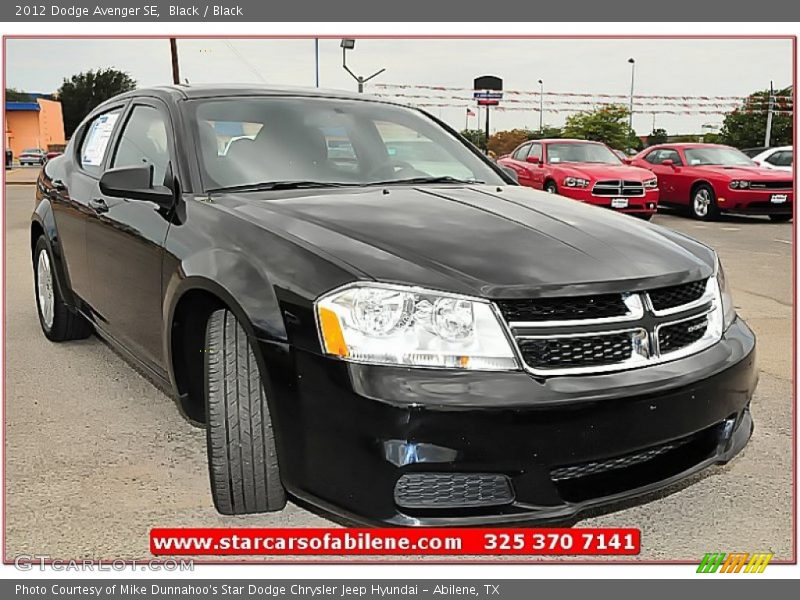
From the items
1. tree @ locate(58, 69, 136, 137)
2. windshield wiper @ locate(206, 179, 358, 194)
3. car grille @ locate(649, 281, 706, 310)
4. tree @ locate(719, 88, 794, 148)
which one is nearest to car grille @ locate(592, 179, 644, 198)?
windshield wiper @ locate(206, 179, 358, 194)

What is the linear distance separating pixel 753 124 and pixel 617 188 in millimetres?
22483

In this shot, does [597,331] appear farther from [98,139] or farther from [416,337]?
[98,139]

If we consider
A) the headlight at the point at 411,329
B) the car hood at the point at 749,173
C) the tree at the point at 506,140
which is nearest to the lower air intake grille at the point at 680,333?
the headlight at the point at 411,329

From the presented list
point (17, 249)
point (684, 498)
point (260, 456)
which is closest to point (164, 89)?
point (260, 456)

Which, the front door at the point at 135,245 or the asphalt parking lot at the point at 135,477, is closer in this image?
the asphalt parking lot at the point at 135,477

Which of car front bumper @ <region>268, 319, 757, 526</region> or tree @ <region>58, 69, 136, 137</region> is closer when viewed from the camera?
car front bumper @ <region>268, 319, 757, 526</region>

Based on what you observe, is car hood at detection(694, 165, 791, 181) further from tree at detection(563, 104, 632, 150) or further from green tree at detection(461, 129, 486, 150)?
tree at detection(563, 104, 632, 150)

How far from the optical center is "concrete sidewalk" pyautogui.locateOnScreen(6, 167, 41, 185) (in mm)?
27317

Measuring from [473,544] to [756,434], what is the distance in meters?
1.76

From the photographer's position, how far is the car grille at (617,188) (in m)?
12.5

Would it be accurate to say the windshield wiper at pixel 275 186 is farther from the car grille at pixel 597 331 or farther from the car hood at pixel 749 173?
the car hood at pixel 749 173

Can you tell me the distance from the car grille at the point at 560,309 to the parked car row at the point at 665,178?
10339mm

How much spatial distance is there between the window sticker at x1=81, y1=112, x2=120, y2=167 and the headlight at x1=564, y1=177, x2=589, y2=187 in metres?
9.03

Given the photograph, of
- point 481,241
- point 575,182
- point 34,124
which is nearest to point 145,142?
point 481,241
